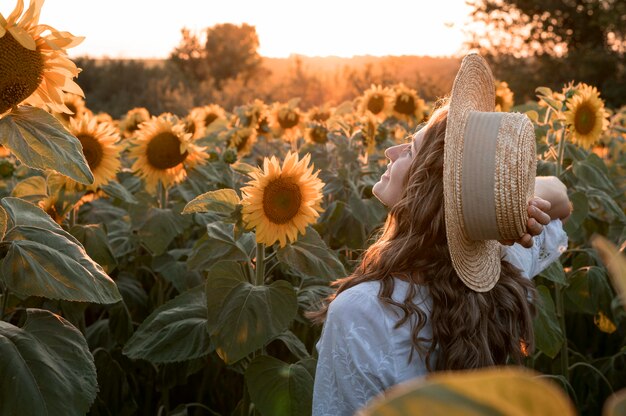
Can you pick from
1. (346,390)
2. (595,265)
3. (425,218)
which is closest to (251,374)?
(346,390)

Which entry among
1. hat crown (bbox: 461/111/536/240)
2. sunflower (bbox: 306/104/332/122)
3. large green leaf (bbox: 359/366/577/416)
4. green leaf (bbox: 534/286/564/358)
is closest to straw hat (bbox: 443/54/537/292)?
hat crown (bbox: 461/111/536/240)

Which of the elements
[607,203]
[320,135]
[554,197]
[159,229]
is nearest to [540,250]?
[554,197]

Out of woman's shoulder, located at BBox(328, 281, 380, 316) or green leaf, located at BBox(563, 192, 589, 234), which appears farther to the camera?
green leaf, located at BBox(563, 192, 589, 234)

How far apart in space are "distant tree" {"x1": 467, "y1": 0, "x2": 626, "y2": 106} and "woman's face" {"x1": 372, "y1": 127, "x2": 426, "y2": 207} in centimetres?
2073

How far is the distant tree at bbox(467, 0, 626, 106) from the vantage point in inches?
855

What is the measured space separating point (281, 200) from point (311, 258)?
181mm

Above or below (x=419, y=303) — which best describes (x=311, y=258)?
below

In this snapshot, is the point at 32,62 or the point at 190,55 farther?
the point at 190,55

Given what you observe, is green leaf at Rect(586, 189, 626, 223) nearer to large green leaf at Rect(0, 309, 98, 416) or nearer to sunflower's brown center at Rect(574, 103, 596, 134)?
sunflower's brown center at Rect(574, 103, 596, 134)

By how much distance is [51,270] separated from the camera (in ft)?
5.60

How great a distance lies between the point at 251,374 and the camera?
224 centimetres

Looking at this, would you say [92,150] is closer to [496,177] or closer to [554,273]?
[554,273]

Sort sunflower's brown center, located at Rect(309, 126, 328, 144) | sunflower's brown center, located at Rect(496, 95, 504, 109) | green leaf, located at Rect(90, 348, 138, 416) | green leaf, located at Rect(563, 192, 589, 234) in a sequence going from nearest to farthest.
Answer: green leaf, located at Rect(90, 348, 138, 416)
green leaf, located at Rect(563, 192, 589, 234)
sunflower's brown center, located at Rect(309, 126, 328, 144)
sunflower's brown center, located at Rect(496, 95, 504, 109)

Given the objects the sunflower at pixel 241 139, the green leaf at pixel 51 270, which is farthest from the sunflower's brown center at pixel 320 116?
the green leaf at pixel 51 270
